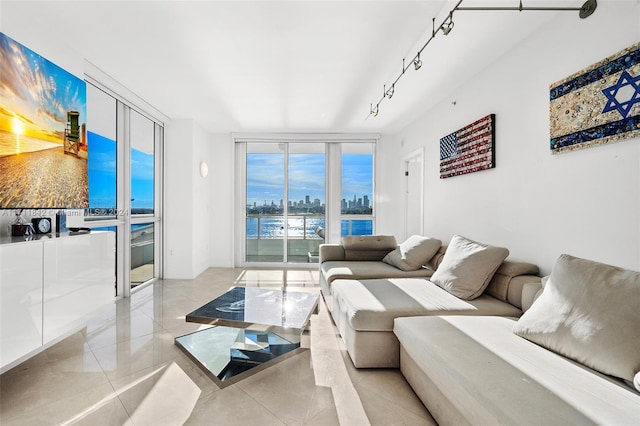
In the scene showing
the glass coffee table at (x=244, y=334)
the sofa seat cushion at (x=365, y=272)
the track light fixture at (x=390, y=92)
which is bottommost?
the glass coffee table at (x=244, y=334)

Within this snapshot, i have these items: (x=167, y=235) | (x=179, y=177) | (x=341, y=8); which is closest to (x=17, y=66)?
(x=341, y=8)

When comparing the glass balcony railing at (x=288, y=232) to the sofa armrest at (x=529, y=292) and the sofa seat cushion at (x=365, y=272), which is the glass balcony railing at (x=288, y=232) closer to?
the sofa seat cushion at (x=365, y=272)

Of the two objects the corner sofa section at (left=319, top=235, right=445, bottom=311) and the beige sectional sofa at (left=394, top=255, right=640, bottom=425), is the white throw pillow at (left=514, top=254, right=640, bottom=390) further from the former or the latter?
the corner sofa section at (left=319, top=235, right=445, bottom=311)

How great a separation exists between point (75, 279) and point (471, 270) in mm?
3031

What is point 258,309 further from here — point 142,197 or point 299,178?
point 299,178

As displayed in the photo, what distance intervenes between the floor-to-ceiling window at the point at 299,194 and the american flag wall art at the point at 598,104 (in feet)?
12.5

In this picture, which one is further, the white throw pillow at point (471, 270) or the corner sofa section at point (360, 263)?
the corner sofa section at point (360, 263)

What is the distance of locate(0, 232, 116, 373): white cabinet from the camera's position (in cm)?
169

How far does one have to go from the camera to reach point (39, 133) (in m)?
2.22

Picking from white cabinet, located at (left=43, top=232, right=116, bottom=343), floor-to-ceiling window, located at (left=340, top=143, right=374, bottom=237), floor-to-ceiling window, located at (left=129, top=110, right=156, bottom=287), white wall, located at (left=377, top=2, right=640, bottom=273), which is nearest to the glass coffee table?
white cabinet, located at (left=43, top=232, right=116, bottom=343)

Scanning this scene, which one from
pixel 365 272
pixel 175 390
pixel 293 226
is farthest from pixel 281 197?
pixel 175 390

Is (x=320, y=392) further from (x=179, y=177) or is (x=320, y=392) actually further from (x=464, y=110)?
(x=179, y=177)

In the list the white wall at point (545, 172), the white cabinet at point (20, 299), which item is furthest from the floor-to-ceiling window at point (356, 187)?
the white cabinet at point (20, 299)

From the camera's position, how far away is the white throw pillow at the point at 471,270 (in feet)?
7.71
